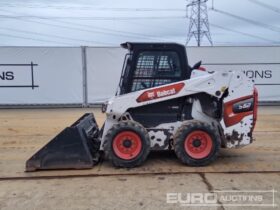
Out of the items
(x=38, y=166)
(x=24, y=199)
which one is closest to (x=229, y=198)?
(x=24, y=199)

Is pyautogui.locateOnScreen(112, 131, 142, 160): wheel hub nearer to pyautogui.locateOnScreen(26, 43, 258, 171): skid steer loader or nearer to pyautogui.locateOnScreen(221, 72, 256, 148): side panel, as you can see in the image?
pyautogui.locateOnScreen(26, 43, 258, 171): skid steer loader

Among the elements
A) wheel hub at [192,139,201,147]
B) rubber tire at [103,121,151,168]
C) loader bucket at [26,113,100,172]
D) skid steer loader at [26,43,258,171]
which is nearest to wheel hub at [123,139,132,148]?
skid steer loader at [26,43,258,171]

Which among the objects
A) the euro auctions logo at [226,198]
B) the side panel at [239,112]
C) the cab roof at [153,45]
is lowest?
the euro auctions logo at [226,198]

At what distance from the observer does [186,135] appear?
731 centimetres

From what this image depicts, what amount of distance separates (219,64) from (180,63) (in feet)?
32.5

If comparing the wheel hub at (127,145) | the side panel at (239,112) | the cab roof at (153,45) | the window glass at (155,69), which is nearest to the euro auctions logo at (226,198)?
the wheel hub at (127,145)

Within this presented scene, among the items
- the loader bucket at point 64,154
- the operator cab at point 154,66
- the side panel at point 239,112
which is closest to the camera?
the loader bucket at point 64,154

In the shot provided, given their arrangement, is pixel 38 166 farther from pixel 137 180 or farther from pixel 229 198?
pixel 229 198

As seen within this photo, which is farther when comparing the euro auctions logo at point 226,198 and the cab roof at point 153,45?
the cab roof at point 153,45

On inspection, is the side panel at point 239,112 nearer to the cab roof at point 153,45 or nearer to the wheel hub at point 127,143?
the cab roof at point 153,45

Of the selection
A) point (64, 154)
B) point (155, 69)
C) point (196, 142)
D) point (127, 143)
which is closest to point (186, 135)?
point (196, 142)

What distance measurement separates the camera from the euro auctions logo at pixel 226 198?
5504mm

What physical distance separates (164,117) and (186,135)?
659 mm

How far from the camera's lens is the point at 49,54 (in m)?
17.4
